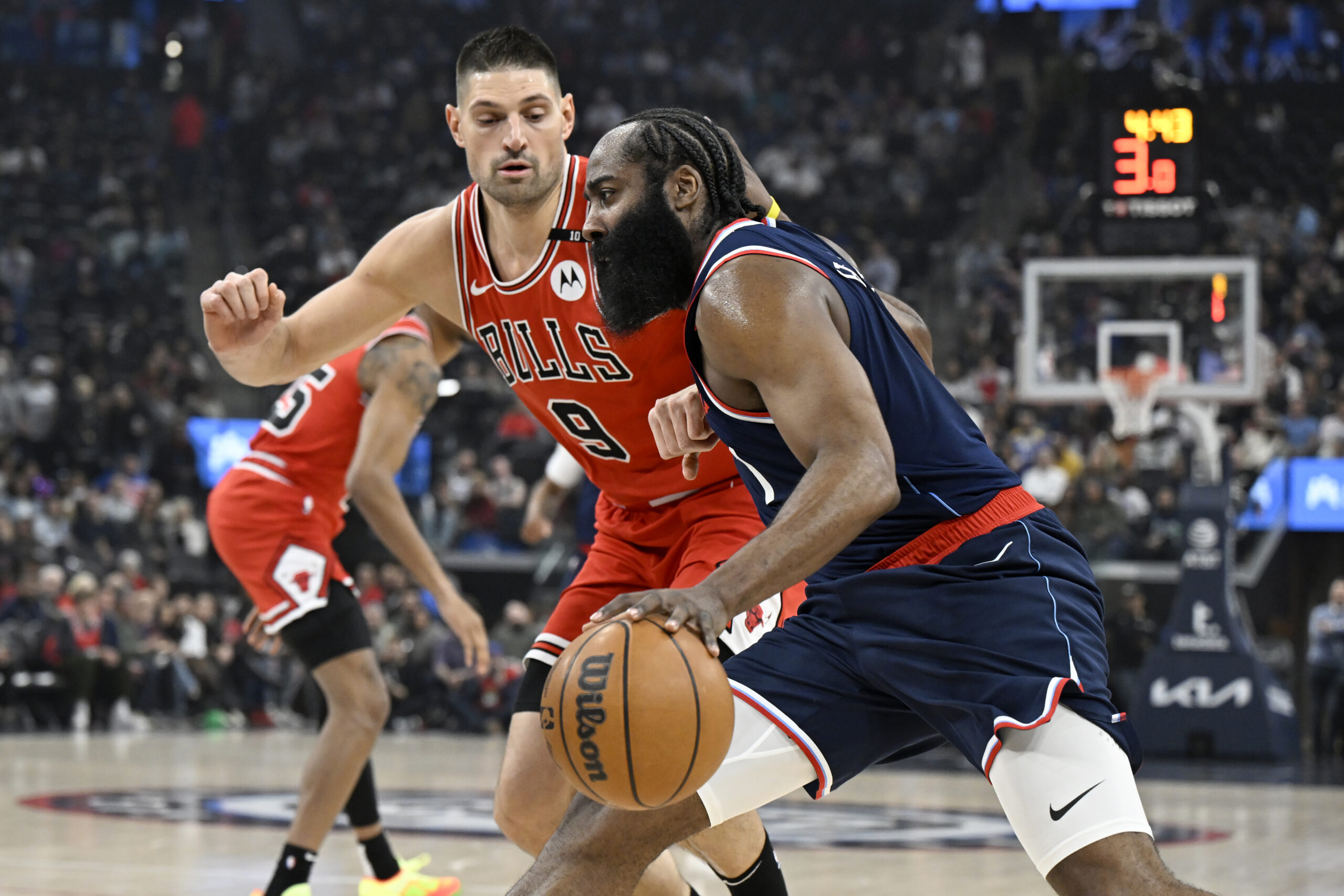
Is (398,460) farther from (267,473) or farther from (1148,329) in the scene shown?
(1148,329)

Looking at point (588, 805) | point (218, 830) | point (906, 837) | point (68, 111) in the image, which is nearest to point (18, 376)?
point (68, 111)

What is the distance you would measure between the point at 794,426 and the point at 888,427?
31cm

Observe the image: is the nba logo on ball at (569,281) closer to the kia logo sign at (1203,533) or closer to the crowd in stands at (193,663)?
the kia logo sign at (1203,533)

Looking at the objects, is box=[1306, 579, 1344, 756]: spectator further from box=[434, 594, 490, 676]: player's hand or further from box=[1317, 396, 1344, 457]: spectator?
box=[434, 594, 490, 676]: player's hand

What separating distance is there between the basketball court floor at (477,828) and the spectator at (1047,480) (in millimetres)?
3183

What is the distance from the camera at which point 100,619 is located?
14.4m

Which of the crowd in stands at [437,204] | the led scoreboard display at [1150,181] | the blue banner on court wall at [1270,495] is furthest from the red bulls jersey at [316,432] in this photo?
the blue banner on court wall at [1270,495]

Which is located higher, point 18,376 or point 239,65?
point 239,65

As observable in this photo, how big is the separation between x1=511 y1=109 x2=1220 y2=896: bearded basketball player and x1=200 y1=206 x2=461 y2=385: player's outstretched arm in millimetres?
1276

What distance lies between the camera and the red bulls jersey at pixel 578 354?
4031 mm

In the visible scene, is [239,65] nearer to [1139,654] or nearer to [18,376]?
[18,376]

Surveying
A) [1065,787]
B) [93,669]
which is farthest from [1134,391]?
[1065,787]

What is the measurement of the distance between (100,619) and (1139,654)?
9064mm

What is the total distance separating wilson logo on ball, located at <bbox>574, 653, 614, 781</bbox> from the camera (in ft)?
8.37
